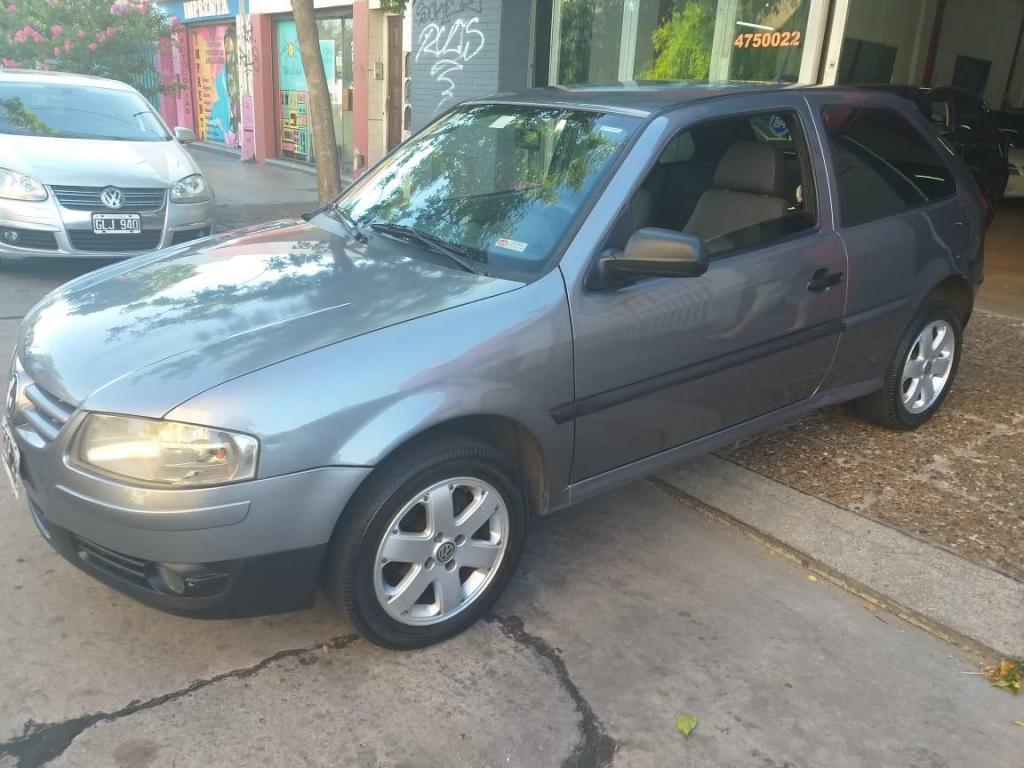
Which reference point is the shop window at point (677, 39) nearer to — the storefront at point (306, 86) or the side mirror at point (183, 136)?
the side mirror at point (183, 136)

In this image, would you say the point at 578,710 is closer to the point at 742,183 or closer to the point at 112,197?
the point at 742,183

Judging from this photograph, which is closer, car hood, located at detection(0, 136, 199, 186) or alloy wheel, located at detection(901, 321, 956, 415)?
alloy wheel, located at detection(901, 321, 956, 415)

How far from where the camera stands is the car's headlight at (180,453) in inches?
91.1

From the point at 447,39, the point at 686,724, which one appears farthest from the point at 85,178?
the point at 686,724

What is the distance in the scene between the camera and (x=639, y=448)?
127 inches

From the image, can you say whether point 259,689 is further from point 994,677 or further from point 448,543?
point 994,677

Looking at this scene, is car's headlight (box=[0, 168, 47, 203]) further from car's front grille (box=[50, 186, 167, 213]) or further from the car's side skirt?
the car's side skirt

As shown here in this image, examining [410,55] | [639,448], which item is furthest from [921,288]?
[410,55]

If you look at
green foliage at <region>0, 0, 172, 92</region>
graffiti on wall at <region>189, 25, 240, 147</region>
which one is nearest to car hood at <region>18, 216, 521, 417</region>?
green foliage at <region>0, 0, 172, 92</region>

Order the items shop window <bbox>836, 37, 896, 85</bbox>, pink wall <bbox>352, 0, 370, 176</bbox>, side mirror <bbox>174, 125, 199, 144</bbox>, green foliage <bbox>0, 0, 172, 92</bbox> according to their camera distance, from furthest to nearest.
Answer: green foliage <bbox>0, 0, 172, 92</bbox>
pink wall <bbox>352, 0, 370, 176</bbox>
shop window <bbox>836, 37, 896, 85</bbox>
side mirror <bbox>174, 125, 199, 144</bbox>

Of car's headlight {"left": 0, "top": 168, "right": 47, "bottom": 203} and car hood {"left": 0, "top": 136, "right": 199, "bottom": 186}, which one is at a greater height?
car hood {"left": 0, "top": 136, "right": 199, "bottom": 186}

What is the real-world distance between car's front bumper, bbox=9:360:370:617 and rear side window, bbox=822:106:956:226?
2580 millimetres

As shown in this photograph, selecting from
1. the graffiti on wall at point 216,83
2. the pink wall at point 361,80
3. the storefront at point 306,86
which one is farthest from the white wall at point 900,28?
the graffiti on wall at point 216,83

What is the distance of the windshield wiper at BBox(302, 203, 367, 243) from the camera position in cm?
343
